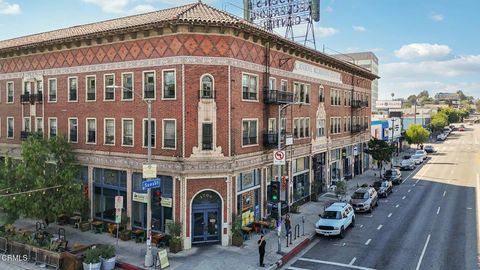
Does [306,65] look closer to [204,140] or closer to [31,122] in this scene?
[204,140]

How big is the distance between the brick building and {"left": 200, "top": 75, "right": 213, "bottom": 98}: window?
0.06m

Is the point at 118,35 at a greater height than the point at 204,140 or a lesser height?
greater

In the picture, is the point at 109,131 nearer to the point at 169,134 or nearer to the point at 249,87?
the point at 169,134

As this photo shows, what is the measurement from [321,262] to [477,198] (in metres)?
25.1

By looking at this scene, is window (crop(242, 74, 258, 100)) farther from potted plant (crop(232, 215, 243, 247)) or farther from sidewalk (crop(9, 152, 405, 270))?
sidewalk (crop(9, 152, 405, 270))

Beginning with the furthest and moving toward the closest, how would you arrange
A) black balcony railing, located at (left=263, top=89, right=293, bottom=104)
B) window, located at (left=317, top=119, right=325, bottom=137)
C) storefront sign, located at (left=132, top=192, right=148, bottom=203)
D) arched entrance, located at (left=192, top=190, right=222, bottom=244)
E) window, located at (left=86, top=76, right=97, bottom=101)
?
window, located at (left=317, top=119, right=325, bottom=137) → black balcony railing, located at (left=263, top=89, right=293, bottom=104) → window, located at (left=86, top=76, right=97, bottom=101) → storefront sign, located at (left=132, top=192, right=148, bottom=203) → arched entrance, located at (left=192, top=190, right=222, bottom=244)

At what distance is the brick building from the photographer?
2541 cm

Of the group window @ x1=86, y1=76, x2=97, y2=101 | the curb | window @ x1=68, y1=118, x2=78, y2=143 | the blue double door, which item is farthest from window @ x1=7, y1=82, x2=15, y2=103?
the curb

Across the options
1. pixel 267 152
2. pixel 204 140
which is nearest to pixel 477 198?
pixel 267 152

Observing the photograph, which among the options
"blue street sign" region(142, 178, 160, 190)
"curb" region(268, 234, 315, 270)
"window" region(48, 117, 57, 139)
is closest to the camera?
"blue street sign" region(142, 178, 160, 190)

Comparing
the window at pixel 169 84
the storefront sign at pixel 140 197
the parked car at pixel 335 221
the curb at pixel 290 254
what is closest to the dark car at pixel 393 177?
the parked car at pixel 335 221

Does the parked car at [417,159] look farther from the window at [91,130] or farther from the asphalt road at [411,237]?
the window at [91,130]

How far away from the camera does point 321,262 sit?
22891 millimetres

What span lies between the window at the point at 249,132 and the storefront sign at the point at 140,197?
24.7ft
